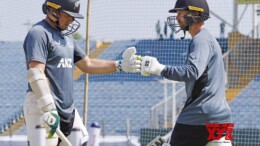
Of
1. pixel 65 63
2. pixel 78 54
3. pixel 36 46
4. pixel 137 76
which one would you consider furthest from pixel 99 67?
pixel 137 76

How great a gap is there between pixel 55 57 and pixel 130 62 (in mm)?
545

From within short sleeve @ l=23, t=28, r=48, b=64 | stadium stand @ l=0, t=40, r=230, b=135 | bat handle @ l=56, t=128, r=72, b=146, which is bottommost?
stadium stand @ l=0, t=40, r=230, b=135

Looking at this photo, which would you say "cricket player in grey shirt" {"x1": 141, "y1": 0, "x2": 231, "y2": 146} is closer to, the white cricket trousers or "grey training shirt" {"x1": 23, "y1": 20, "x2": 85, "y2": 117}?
"grey training shirt" {"x1": 23, "y1": 20, "x2": 85, "y2": 117}

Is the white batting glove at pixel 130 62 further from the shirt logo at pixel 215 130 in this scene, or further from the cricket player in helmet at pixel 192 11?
the shirt logo at pixel 215 130

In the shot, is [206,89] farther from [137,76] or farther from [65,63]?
[137,76]

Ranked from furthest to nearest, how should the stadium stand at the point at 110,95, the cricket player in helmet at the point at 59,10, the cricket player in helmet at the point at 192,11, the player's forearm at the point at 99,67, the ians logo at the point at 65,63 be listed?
the stadium stand at the point at 110,95
the player's forearm at the point at 99,67
the cricket player in helmet at the point at 59,10
the ians logo at the point at 65,63
the cricket player in helmet at the point at 192,11

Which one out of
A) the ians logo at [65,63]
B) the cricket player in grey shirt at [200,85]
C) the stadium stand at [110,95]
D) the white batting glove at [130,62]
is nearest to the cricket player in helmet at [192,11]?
the cricket player in grey shirt at [200,85]

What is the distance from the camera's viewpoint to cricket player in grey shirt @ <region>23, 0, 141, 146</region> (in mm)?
5449

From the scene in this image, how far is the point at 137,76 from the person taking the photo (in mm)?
16766

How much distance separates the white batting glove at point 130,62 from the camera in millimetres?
5594

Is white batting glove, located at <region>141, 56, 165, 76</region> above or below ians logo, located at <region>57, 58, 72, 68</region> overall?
above

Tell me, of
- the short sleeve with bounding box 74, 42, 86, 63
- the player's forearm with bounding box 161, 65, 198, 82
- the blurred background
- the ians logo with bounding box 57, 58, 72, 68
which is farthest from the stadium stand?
the player's forearm with bounding box 161, 65, 198, 82

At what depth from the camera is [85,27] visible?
31.0ft

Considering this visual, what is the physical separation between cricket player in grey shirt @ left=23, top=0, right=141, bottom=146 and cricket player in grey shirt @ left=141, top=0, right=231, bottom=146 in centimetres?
42
